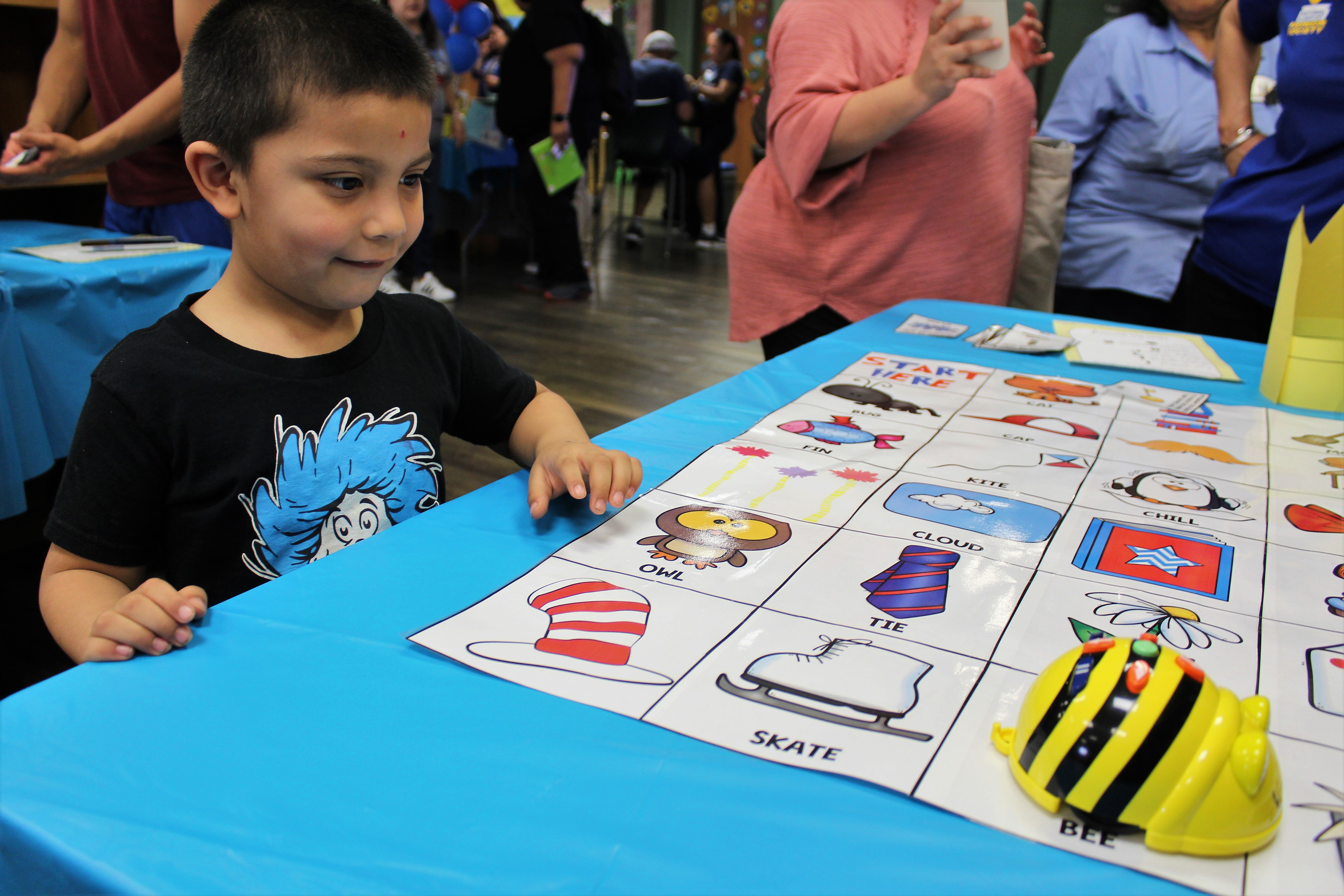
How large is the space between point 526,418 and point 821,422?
296 mm

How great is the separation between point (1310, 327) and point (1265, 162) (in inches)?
18.9

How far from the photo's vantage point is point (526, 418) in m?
0.88

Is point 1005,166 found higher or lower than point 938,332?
higher

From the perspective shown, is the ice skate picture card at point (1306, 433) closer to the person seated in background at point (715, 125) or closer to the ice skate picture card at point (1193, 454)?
the ice skate picture card at point (1193, 454)

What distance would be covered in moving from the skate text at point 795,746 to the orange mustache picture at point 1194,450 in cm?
62

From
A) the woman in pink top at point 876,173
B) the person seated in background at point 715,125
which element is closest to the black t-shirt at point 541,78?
Result: the person seated in background at point 715,125

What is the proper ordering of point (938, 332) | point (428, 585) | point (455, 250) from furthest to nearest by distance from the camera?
point (455, 250)
point (938, 332)
point (428, 585)

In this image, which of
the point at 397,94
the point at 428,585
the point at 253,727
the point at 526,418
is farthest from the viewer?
the point at 526,418

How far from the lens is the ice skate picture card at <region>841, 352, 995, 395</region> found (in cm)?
106

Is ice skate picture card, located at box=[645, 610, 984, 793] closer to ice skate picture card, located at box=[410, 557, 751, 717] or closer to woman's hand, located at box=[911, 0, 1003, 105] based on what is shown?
ice skate picture card, located at box=[410, 557, 751, 717]

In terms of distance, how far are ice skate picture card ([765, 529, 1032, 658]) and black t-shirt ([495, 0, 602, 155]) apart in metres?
3.68

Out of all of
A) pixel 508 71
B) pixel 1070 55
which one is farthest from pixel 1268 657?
pixel 1070 55

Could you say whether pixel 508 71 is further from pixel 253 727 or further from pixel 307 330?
pixel 253 727

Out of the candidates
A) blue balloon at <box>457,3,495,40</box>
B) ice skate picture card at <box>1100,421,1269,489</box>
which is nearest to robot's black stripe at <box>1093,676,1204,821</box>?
ice skate picture card at <box>1100,421,1269,489</box>
